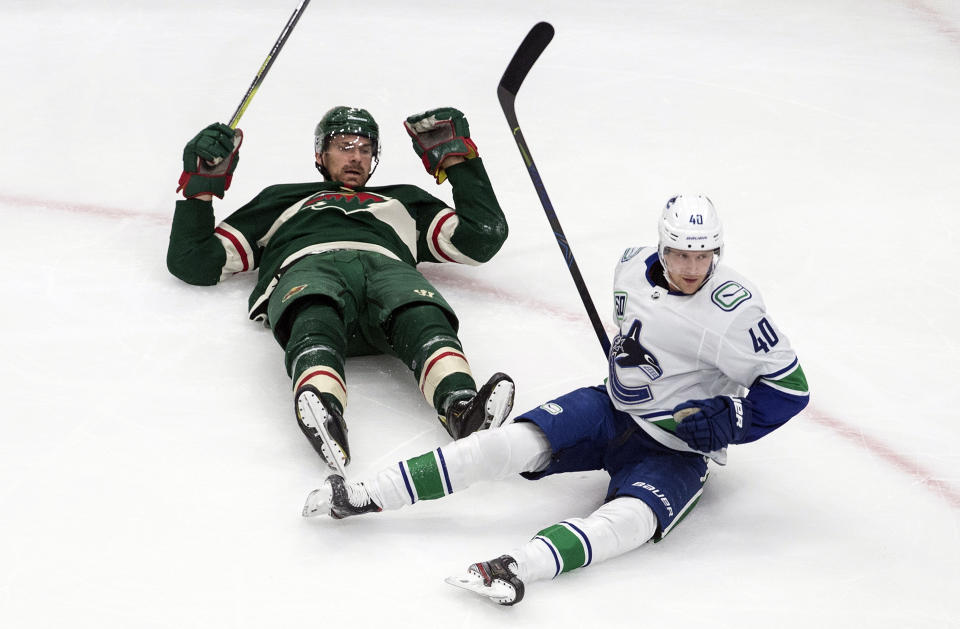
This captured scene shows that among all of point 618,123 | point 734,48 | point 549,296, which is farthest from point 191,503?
point 734,48

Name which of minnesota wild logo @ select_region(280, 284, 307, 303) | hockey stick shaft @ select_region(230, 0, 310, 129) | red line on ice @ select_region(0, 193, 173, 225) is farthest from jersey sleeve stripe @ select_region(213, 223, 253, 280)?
red line on ice @ select_region(0, 193, 173, 225)

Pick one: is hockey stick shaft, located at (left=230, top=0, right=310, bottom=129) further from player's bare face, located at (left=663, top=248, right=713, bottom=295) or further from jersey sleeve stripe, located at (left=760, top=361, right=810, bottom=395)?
jersey sleeve stripe, located at (left=760, top=361, right=810, bottom=395)

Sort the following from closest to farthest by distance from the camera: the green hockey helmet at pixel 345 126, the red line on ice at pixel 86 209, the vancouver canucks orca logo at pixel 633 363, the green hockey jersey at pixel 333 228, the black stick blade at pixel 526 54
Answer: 1. the vancouver canucks orca logo at pixel 633 363
2. the black stick blade at pixel 526 54
3. the green hockey jersey at pixel 333 228
4. the green hockey helmet at pixel 345 126
5. the red line on ice at pixel 86 209

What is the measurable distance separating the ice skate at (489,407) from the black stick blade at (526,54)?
0.80 meters

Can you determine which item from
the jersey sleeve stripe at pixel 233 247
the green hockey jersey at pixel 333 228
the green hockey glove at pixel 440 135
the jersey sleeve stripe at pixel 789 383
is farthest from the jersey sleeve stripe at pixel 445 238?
the jersey sleeve stripe at pixel 789 383

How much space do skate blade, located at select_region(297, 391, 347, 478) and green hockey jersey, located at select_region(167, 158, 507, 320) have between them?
0.69 m

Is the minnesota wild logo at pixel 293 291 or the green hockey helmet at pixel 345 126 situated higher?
the green hockey helmet at pixel 345 126

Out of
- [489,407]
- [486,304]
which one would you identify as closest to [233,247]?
[486,304]

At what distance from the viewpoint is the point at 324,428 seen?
276 cm

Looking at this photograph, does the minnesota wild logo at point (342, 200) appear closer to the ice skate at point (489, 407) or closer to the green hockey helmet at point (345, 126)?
the green hockey helmet at point (345, 126)

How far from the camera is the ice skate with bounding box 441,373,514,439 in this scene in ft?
9.18

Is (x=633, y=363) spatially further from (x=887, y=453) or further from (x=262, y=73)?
(x=262, y=73)

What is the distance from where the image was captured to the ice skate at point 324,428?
2748mm

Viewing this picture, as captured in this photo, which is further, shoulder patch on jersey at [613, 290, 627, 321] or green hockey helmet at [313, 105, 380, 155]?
green hockey helmet at [313, 105, 380, 155]
